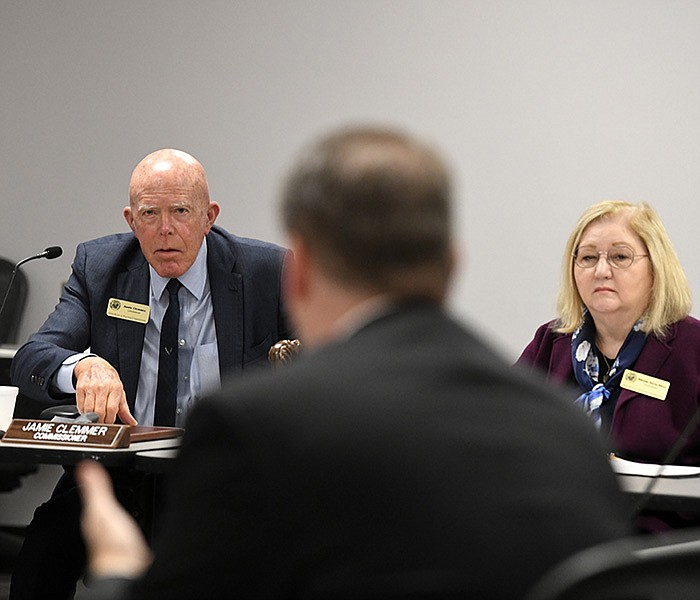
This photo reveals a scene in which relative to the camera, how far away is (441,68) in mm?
5098

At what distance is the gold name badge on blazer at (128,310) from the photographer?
302cm

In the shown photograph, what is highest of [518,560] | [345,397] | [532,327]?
[345,397]

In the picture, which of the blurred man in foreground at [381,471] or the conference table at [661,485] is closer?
the blurred man in foreground at [381,471]

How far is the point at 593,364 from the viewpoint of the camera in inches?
115

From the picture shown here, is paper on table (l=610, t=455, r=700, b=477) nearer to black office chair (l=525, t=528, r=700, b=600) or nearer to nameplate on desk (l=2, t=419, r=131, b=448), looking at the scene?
nameplate on desk (l=2, t=419, r=131, b=448)

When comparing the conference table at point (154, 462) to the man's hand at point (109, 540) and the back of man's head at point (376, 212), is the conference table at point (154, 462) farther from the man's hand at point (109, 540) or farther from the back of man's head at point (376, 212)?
the back of man's head at point (376, 212)

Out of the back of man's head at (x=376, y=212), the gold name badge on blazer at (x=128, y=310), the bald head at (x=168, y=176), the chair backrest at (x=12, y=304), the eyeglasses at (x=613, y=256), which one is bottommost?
the chair backrest at (x=12, y=304)

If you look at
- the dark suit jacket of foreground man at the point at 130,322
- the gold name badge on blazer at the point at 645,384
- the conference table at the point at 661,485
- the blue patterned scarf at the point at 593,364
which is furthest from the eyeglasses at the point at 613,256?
the dark suit jacket of foreground man at the point at 130,322

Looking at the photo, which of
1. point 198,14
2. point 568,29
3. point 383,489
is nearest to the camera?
point 383,489

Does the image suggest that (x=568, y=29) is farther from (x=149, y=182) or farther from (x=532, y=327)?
(x=149, y=182)

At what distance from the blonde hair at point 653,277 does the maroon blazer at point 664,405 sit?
42 mm

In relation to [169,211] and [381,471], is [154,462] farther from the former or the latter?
[381,471]

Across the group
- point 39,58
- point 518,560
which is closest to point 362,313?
point 518,560

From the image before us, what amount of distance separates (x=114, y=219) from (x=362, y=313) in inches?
182
